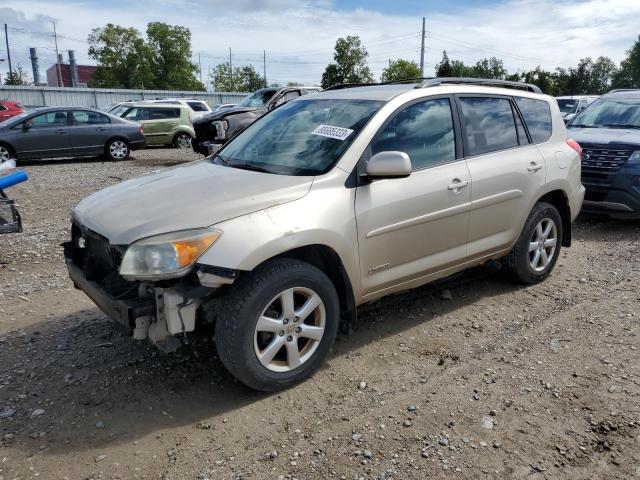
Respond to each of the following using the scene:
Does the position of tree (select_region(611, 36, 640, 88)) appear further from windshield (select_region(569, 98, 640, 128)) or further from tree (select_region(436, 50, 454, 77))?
windshield (select_region(569, 98, 640, 128))

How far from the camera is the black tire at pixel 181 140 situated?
59.1 ft

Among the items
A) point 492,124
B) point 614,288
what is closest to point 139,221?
point 492,124

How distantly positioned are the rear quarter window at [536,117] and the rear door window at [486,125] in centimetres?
20

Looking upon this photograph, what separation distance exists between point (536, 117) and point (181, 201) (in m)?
3.38

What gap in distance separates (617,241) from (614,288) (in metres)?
2.01

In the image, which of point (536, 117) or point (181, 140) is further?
point (181, 140)

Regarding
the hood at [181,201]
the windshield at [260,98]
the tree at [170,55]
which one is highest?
the tree at [170,55]

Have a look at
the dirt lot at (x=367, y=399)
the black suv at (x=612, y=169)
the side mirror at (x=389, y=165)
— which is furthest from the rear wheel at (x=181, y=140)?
the side mirror at (x=389, y=165)

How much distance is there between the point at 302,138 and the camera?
154 inches

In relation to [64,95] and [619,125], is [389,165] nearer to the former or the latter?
[619,125]

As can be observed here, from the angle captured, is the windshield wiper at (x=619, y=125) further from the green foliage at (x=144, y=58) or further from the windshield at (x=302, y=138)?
the green foliage at (x=144, y=58)

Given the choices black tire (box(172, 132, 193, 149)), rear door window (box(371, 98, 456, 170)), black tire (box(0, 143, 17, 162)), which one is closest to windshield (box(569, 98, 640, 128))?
rear door window (box(371, 98, 456, 170))

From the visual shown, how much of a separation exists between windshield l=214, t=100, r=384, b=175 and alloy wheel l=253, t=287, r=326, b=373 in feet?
2.73

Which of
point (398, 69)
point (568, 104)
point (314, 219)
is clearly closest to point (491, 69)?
point (398, 69)
